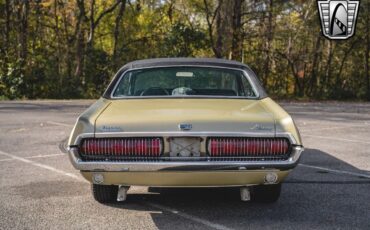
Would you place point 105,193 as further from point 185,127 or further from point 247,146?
point 247,146

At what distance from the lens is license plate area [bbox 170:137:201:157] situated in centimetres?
437

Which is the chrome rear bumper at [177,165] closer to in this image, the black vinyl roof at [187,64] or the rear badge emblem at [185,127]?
the rear badge emblem at [185,127]

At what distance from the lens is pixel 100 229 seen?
170 inches

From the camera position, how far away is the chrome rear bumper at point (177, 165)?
4266 mm

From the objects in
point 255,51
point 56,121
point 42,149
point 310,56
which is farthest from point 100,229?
point 310,56

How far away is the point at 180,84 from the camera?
5902mm

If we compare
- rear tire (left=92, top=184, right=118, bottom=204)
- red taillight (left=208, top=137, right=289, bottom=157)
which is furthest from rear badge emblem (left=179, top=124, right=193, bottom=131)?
rear tire (left=92, top=184, right=118, bottom=204)

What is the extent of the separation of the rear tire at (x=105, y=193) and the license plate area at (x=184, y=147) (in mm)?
990

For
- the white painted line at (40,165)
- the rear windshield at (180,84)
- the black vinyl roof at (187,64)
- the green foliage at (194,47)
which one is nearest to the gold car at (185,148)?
the rear windshield at (180,84)

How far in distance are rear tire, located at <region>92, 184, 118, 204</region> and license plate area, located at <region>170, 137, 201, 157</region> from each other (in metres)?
0.99

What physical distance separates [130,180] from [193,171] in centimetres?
57

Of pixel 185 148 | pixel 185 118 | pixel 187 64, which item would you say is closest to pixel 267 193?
pixel 185 148

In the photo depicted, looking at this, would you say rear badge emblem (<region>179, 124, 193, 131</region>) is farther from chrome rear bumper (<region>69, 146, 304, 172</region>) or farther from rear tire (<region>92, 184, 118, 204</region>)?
rear tire (<region>92, 184, 118, 204</region>)

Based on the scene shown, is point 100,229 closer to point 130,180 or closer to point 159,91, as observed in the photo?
point 130,180
